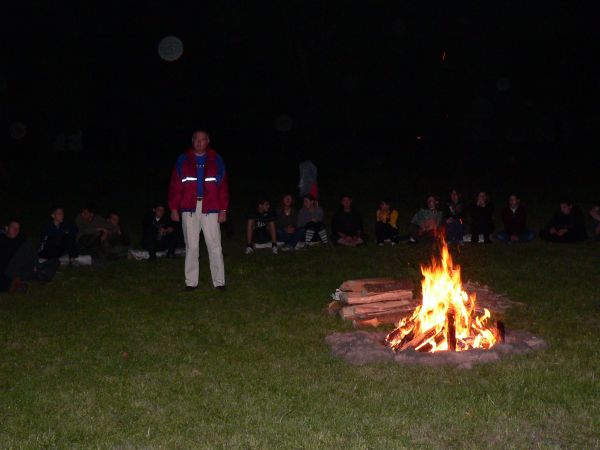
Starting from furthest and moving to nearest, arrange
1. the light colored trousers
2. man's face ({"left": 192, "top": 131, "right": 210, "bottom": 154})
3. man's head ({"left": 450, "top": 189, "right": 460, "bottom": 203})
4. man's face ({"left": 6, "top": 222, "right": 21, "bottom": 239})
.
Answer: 1. man's head ({"left": 450, "top": 189, "right": 460, "bottom": 203})
2. man's face ({"left": 6, "top": 222, "right": 21, "bottom": 239})
3. the light colored trousers
4. man's face ({"left": 192, "top": 131, "right": 210, "bottom": 154})

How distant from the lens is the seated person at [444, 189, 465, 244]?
15289 mm

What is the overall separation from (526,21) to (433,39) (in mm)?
3786

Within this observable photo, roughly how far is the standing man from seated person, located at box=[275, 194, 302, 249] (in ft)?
14.9

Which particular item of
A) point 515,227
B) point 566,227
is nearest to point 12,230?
point 515,227

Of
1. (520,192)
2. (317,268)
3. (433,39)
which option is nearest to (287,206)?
(317,268)

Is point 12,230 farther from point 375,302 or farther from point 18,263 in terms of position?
point 375,302

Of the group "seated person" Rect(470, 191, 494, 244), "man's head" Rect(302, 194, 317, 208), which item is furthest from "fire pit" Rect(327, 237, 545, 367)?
"man's head" Rect(302, 194, 317, 208)

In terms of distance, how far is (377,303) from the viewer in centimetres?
920

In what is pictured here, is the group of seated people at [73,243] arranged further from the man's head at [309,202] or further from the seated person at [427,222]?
the seated person at [427,222]

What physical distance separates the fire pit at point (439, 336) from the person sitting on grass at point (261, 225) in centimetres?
622

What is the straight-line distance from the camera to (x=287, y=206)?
51.8 ft

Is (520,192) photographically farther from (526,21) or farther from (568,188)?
(526,21)

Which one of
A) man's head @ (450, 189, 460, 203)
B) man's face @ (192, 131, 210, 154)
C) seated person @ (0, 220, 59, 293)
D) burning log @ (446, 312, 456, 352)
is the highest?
man's face @ (192, 131, 210, 154)

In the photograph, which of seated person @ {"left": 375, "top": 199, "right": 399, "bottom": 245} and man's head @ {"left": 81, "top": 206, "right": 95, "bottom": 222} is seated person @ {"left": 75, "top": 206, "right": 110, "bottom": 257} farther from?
seated person @ {"left": 375, "top": 199, "right": 399, "bottom": 245}
